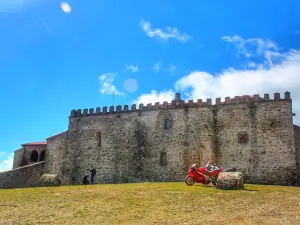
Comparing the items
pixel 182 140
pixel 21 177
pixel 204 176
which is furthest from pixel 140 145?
pixel 21 177

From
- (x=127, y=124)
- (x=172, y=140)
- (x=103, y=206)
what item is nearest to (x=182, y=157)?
(x=172, y=140)

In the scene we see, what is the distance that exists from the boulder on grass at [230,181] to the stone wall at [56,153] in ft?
68.3

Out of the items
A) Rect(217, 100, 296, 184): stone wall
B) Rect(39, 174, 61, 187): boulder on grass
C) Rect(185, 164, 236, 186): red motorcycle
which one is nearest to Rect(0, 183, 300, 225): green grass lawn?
Rect(185, 164, 236, 186): red motorcycle

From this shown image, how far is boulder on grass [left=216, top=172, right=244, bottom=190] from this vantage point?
17328 mm

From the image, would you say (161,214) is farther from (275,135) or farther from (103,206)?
(275,135)

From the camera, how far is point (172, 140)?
29.5 metres

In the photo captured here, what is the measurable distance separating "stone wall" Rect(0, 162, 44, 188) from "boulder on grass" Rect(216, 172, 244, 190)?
20.5 metres

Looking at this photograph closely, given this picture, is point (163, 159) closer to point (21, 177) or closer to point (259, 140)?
point (259, 140)

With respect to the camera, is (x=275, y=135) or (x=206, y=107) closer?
(x=275, y=135)

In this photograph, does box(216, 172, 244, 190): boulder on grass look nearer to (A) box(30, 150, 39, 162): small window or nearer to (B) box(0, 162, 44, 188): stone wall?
(B) box(0, 162, 44, 188): stone wall

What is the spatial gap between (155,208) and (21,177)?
74.5ft

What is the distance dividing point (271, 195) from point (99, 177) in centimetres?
1943

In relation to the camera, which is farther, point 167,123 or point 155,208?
point 167,123

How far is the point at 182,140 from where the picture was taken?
2909cm
